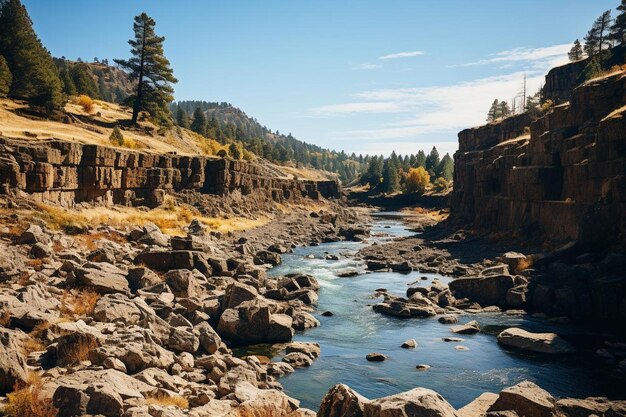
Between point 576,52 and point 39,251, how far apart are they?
115 metres

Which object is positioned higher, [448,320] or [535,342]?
[535,342]

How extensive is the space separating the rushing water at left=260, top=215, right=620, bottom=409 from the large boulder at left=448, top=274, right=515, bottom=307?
2627 millimetres

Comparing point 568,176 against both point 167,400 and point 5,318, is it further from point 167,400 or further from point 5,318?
point 5,318

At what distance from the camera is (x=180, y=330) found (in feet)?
64.0

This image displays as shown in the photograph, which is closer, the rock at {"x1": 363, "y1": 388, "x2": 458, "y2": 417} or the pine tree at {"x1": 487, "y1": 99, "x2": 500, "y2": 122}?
the rock at {"x1": 363, "y1": 388, "x2": 458, "y2": 417}

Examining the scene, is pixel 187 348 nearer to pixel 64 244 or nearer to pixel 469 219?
pixel 64 244

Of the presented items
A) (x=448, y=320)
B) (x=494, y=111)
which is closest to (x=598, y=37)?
(x=494, y=111)

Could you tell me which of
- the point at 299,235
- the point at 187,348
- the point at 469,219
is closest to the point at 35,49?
the point at 299,235

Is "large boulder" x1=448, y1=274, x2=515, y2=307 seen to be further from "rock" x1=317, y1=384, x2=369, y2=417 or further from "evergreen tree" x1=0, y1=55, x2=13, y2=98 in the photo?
"evergreen tree" x1=0, y1=55, x2=13, y2=98

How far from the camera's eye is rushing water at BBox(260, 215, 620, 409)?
18.8 metres

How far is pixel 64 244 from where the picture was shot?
29.4m

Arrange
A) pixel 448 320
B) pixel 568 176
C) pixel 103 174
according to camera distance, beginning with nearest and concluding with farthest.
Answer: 1. pixel 448 320
2. pixel 103 174
3. pixel 568 176

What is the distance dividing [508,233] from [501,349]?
36.3 m

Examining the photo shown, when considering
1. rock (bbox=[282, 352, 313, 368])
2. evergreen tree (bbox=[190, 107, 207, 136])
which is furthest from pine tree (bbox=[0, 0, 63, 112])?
evergreen tree (bbox=[190, 107, 207, 136])
